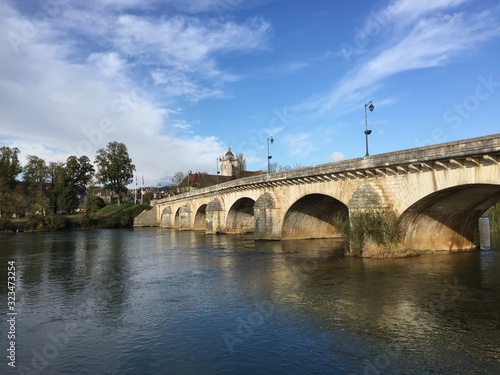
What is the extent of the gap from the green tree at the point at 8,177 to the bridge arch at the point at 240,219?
1527 inches

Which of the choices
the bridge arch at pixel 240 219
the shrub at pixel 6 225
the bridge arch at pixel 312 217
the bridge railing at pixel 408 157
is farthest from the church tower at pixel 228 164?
the bridge railing at pixel 408 157

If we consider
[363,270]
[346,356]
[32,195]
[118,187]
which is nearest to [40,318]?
[346,356]

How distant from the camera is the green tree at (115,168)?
90750mm

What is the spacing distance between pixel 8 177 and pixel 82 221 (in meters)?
15.4

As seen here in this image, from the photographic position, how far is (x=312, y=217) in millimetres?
38156

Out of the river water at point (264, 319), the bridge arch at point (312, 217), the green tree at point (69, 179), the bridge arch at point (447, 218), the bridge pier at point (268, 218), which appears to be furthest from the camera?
the green tree at point (69, 179)

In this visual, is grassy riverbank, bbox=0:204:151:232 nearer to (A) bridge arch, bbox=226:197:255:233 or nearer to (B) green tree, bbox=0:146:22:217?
(B) green tree, bbox=0:146:22:217

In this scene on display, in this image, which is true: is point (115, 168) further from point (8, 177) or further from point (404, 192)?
point (404, 192)

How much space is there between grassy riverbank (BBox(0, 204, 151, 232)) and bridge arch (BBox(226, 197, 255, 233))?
37.7 metres

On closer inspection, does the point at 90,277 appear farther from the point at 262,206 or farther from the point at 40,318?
the point at 262,206

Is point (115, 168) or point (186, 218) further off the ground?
point (115, 168)

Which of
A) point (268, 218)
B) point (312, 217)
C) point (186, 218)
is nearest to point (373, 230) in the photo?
point (268, 218)

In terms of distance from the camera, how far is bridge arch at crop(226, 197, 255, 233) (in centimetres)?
4938

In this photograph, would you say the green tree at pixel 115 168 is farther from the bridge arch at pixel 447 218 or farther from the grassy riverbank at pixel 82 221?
the bridge arch at pixel 447 218
